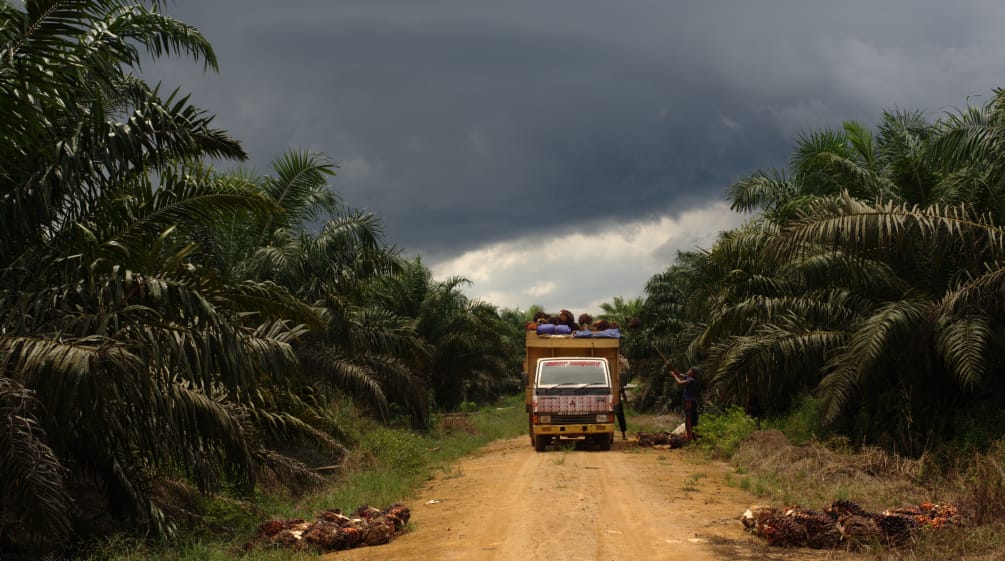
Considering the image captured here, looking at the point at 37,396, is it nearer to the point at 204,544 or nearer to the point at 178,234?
the point at 204,544

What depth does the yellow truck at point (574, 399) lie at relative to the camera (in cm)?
1925

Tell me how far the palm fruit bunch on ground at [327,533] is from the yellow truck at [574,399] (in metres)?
9.61

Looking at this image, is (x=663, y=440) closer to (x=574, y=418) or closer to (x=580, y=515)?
(x=574, y=418)

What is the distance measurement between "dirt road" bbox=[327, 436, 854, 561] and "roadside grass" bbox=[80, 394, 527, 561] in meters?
0.67

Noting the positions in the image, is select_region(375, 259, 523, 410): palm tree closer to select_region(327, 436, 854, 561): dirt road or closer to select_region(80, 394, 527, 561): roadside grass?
select_region(80, 394, 527, 561): roadside grass

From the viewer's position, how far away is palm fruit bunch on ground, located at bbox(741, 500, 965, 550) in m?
8.30

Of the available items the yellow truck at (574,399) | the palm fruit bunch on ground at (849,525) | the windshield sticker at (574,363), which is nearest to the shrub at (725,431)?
the yellow truck at (574,399)

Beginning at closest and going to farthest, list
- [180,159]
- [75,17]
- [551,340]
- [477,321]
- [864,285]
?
[75,17], [180,159], [864,285], [551,340], [477,321]

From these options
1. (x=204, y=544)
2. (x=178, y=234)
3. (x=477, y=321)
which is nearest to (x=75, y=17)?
(x=178, y=234)

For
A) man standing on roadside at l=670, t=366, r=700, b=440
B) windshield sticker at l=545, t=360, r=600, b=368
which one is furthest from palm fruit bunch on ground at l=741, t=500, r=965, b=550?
man standing on roadside at l=670, t=366, r=700, b=440

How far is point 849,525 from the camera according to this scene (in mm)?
8523

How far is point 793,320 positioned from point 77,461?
13.0 metres

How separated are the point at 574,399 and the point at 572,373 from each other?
0.80 metres

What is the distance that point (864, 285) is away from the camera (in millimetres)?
15773
